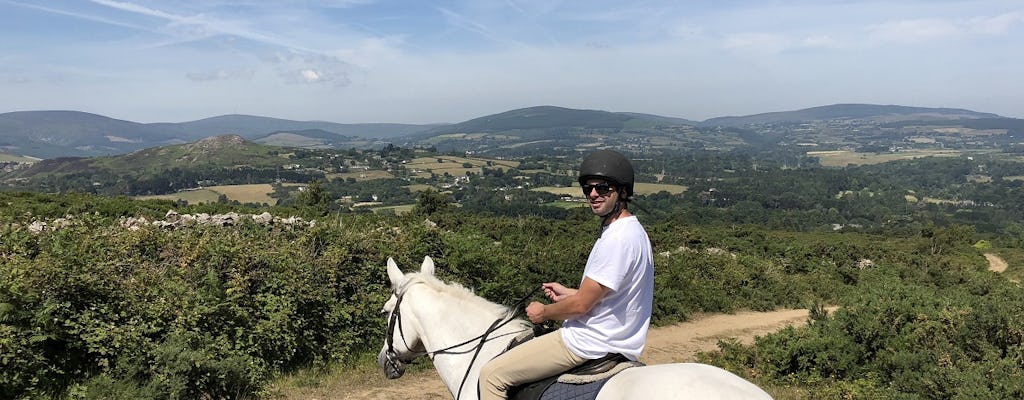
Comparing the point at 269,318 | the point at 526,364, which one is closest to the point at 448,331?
the point at 526,364

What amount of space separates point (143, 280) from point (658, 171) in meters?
144

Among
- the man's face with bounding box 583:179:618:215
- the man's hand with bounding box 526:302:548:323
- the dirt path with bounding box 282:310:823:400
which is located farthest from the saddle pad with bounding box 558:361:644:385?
the dirt path with bounding box 282:310:823:400

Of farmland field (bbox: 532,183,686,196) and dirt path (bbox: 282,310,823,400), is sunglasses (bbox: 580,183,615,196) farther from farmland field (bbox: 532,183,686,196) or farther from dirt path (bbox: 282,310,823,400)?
farmland field (bbox: 532,183,686,196)

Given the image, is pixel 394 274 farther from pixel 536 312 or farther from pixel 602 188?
pixel 602 188

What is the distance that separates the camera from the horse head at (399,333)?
14.1 ft

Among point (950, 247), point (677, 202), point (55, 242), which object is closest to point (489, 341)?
point (55, 242)

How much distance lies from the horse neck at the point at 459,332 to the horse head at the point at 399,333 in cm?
13

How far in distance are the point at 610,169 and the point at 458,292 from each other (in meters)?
1.65

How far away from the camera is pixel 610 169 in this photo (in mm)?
3066

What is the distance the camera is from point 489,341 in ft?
12.5

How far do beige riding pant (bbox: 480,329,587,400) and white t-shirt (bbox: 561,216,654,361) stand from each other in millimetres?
83

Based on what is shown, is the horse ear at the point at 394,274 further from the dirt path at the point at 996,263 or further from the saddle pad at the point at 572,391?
the dirt path at the point at 996,263

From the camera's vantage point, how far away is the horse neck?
3.78m

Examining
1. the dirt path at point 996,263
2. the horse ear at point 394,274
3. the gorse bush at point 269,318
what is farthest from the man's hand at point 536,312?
the dirt path at point 996,263
